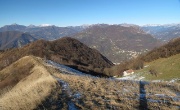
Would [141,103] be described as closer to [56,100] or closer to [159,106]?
[159,106]

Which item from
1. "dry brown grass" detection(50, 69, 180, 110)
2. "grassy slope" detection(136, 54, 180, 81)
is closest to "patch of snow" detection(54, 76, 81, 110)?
"dry brown grass" detection(50, 69, 180, 110)

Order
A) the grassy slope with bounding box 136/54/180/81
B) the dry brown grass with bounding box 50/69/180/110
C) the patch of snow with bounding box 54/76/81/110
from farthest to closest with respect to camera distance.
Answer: the grassy slope with bounding box 136/54/180/81
the dry brown grass with bounding box 50/69/180/110
the patch of snow with bounding box 54/76/81/110

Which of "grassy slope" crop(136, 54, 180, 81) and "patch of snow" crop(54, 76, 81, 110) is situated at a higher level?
"patch of snow" crop(54, 76, 81, 110)

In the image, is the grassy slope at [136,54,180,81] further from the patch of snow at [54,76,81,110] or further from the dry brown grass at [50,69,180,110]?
the patch of snow at [54,76,81,110]

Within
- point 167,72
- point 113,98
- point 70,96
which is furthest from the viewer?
point 167,72

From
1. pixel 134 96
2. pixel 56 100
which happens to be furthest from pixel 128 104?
pixel 56 100

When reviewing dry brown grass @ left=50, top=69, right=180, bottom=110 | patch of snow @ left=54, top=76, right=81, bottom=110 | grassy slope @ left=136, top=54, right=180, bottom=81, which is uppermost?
patch of snow @ left=54, top=76, right=81, bottom=110

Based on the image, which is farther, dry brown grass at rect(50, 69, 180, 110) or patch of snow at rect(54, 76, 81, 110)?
dry brown grass at rect(50, 69, 180, 110)

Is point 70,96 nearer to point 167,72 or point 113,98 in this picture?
point 113,98

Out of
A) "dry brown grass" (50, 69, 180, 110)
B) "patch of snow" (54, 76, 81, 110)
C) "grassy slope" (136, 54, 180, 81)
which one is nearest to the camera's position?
"patch of snow" (54, 76, 81, 110)

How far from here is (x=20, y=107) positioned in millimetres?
15312

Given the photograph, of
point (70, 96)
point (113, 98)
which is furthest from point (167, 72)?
point (70, 96)

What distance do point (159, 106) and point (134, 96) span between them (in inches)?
128

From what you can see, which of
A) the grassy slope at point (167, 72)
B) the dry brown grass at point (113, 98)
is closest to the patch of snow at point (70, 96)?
the dry brown grass at point (113, 98)
